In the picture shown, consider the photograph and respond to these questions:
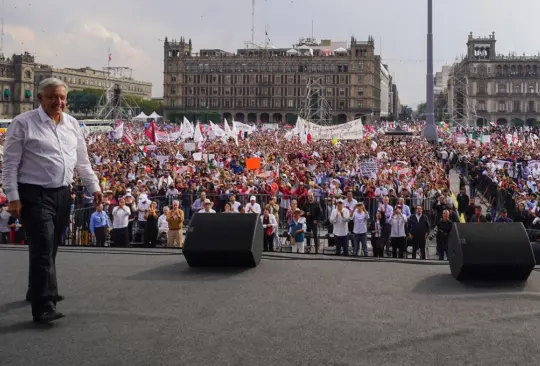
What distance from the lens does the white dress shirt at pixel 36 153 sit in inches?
160

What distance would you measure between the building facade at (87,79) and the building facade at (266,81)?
15078 mm

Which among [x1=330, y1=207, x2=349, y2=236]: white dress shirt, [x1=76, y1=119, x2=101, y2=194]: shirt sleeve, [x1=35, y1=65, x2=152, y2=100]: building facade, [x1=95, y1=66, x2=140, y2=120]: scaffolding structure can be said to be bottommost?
[x1=330, y1=207, x2=349, y2=236]: white dress shirt

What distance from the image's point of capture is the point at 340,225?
1229 cm

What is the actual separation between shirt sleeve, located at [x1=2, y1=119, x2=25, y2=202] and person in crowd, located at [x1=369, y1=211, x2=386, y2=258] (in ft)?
31.1

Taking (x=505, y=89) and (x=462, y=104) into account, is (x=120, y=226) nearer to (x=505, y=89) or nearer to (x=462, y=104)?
(x=462, y=104)

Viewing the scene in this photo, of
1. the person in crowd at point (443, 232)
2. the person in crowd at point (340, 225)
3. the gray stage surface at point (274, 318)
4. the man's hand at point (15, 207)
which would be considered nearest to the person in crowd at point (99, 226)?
the person in crowd at point (340, 225)

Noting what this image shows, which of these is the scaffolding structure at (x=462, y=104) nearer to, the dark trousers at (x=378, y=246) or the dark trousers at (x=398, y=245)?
the dark trousers at (x=378, y=246)

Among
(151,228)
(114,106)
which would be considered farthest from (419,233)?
(114,106)

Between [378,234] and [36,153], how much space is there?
9.61 metres

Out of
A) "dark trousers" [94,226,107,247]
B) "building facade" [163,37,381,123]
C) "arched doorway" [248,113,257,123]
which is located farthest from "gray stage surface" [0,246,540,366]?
"arched doorway" [248,113,257,123]

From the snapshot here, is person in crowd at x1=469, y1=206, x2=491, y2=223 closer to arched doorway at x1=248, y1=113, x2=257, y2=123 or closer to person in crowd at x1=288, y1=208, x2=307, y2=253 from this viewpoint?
person in crowd at x1=288, y1=208, x2=307, y2=253

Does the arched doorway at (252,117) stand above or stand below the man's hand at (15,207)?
above

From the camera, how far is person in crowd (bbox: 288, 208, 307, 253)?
40.8 ft

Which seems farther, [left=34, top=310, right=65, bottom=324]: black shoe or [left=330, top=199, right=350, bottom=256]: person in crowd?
[left=330, top=199, right=350, bottom=256]: person in crowd
